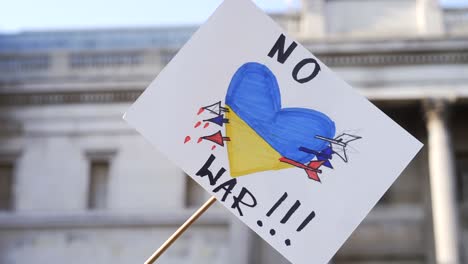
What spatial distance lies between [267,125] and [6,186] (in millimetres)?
15410

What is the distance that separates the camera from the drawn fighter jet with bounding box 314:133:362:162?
774cm

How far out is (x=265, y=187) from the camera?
7.58 m

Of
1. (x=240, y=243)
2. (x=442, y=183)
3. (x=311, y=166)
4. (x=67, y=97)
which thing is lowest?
(x=240, y=243)

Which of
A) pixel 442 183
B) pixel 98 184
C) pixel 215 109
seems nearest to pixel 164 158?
pixel 98 184

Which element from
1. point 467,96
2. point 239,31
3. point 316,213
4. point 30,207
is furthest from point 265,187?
point 30,207

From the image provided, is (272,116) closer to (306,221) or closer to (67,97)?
(306,221)

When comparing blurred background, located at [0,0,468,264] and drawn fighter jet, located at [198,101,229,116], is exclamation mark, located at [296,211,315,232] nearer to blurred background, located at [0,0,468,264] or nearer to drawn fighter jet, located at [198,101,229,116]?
drawn fighter jet, located at [198,101,229,116]

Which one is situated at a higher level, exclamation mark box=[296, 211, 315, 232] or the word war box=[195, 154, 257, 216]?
the word war box=[195, 154, 257, 216]

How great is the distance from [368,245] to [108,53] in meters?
8.83

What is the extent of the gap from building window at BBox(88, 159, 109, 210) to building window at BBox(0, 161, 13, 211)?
224 centimetres

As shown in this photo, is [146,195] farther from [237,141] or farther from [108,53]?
[237,141]

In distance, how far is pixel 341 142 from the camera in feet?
25.5

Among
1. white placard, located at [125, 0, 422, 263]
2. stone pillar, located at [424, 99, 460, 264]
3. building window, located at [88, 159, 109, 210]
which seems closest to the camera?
white placard, located at [125, 0, 422, 263]

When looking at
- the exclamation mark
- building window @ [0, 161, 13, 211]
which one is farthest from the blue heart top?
building window @ [0, 161, 13, 211]
